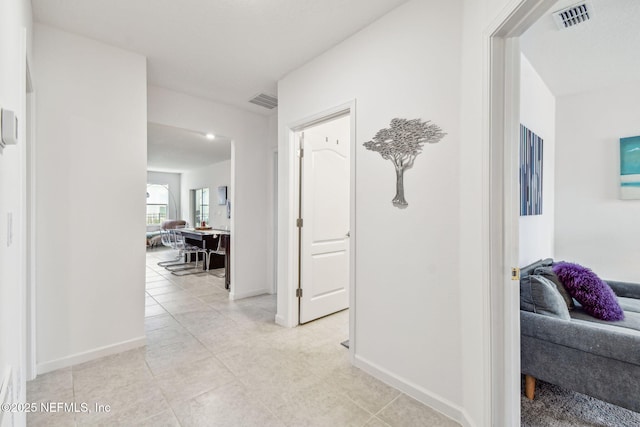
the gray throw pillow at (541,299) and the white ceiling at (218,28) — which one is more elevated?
the white ceiling at (218,28)

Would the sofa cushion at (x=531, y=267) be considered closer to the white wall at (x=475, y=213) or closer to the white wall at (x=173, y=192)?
the white wall at (x=475, y=213)

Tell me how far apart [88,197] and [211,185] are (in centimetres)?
669

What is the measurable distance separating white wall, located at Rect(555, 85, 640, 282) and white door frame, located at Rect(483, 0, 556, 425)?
2935 millimetres

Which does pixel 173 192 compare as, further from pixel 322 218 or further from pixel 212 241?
pixel 322 218

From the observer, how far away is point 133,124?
255cm

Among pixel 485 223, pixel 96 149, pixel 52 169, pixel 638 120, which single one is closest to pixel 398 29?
pixel 485 223

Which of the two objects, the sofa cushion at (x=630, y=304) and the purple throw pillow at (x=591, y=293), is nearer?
the purple throw pillow at (x=591, y=293)

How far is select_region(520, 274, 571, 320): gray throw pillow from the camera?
1818 millimetres

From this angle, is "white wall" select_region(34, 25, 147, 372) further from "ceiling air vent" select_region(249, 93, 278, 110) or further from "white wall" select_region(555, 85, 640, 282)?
"white wall" select_region(555, 85, 640, 282)

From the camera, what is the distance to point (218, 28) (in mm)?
2227

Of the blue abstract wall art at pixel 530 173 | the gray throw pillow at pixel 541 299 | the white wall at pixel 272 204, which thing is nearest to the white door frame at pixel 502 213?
the gray throw pillow at pixel 541 299

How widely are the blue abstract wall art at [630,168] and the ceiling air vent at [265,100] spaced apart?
4.12 m

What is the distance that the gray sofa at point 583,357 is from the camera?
56.7 inches
